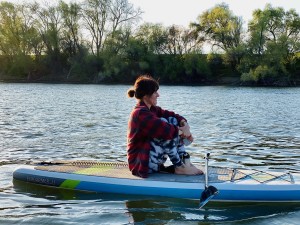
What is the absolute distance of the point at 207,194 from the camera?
21.9ft

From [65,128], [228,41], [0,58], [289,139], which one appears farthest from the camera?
[0,58]

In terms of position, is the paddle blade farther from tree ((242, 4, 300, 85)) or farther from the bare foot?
tree ((242, 4, 300, 85))

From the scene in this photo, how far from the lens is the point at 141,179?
7367mm

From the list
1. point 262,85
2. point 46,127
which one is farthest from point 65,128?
point 262,85

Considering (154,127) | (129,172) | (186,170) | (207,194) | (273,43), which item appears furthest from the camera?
(273,43)

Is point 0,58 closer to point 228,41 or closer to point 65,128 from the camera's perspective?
point 228,41

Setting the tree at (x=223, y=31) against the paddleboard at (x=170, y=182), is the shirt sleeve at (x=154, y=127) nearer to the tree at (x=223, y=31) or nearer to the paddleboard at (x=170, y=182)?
the paddleboard at (x=170, y=182)

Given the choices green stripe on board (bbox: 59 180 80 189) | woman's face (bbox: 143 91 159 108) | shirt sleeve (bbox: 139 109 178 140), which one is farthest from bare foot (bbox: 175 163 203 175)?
green stripe on board (bbox: 59 180 80 189)

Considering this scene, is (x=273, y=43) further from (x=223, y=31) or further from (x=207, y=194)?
(x=207, y=194)

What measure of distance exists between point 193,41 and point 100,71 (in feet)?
49.6

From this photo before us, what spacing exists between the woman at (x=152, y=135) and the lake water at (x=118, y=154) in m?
0.59

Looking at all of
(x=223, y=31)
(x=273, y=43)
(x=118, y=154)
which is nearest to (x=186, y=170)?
(x=118, y=154)

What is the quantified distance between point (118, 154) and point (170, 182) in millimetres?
4638

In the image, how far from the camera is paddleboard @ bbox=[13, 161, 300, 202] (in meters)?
6.97
